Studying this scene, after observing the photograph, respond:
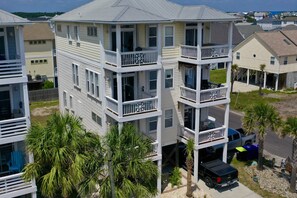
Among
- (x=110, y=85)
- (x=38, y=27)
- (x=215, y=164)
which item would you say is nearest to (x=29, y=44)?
(x=38, y=27)

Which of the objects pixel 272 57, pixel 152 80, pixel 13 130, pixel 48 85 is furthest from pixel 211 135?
pixel 48 85

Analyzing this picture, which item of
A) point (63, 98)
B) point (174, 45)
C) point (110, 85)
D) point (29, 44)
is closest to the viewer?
point (110, 85)

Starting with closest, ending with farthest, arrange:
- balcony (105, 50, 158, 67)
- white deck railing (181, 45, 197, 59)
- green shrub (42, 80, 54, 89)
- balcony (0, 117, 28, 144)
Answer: balcony (0, 117, 28, 144) → balcony (105, 50, 158, 67) → white deck railing (181, 45, 197, 59) → green shrub (42, 80, 54, 89)

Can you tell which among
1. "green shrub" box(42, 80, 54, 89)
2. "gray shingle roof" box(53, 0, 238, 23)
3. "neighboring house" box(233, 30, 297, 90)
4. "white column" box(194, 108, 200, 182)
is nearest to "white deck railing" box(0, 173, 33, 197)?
"gray shingle roof" box(53, 0, 238, 23)

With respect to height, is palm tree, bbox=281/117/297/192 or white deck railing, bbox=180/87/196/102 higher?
white deck railing, bbox=180/87/196/102

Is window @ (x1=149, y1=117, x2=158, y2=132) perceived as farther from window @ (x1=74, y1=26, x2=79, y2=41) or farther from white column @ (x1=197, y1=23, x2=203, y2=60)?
window @ (x1=74, y1=26, x2=79, y2=41)

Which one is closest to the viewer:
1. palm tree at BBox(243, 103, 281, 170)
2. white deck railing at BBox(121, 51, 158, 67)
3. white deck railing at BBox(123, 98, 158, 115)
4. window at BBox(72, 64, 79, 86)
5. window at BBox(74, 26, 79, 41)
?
white deck railing at BBox(121, 51, 158, 67)

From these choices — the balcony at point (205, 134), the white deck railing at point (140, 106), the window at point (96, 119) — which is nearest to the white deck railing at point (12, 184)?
the white deck railing at point (140, 106)

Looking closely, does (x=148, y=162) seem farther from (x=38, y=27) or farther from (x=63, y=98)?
(x=38, y=27)
